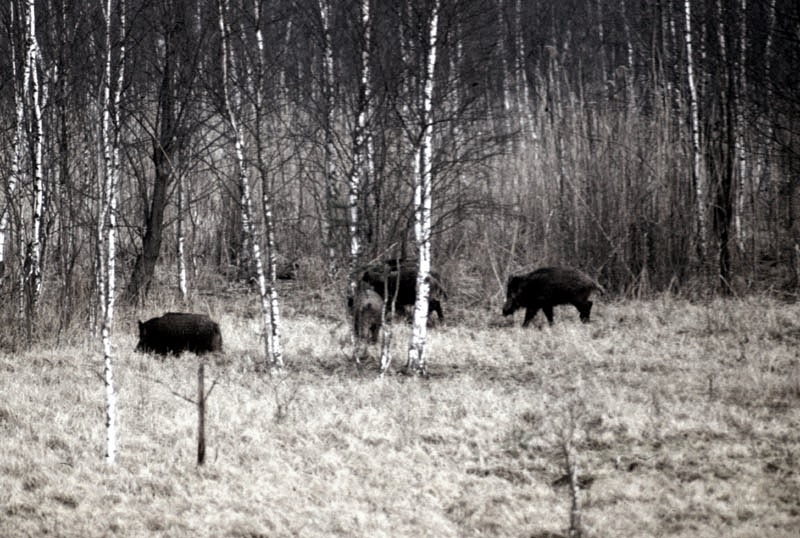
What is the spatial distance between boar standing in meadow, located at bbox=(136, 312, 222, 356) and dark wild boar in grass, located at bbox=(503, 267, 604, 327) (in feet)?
13.2

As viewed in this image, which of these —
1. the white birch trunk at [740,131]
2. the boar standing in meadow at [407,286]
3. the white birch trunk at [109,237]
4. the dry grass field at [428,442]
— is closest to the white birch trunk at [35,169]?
the white birch trunk at [109,237]

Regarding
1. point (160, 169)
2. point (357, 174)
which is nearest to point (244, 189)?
point (357, 174)

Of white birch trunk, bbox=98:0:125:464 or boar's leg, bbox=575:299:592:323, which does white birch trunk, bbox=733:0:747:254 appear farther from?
white birch trunk, bbox=98:0:125:464

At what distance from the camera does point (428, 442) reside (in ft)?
22.2

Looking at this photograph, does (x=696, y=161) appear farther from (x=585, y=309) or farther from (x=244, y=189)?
(x=244, y=189)

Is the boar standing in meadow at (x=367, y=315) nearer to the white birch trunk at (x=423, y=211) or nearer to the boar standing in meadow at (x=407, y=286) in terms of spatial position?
the white birch trunk at (x=423, y=211)

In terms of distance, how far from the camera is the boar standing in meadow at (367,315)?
31.2ft

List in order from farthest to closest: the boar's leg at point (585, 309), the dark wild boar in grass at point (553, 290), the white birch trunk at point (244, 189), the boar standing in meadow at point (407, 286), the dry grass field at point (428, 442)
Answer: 1. the boar standing in meadow at point (407, 286)
2. the boar's leg at point (585, 309)
3. the dark wild boar in grass at point (553, 290)
4. the white birch trunk at point (244, 189)
5. the dry grass field at point (428, 442)

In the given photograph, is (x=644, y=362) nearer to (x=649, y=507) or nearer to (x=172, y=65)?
(x=649, y=507)

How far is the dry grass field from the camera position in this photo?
212 inches

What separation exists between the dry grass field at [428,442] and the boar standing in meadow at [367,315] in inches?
18.9

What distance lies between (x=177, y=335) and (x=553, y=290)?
15.2 ft

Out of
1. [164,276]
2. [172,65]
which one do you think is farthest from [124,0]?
[164,276]

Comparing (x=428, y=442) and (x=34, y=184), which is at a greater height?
(x=34, y=184)
